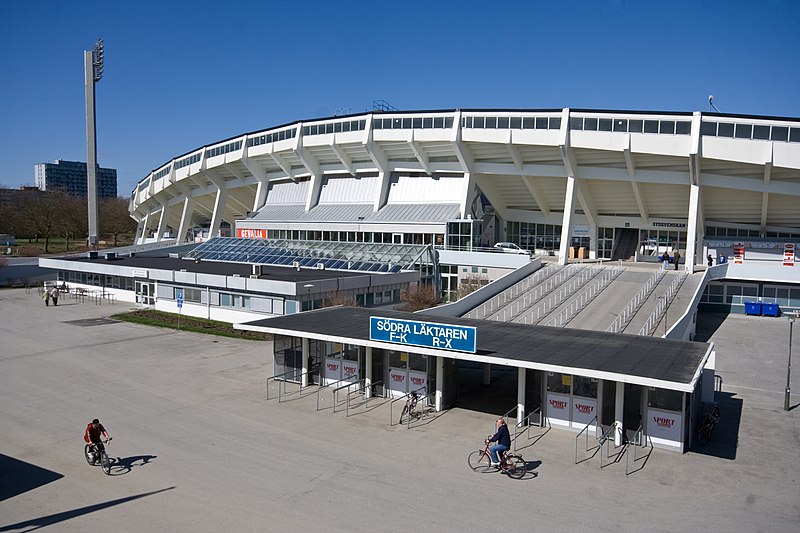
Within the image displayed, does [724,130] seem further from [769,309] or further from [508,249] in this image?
[508,249]

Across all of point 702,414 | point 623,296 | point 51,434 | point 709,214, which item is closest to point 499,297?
point 623,296

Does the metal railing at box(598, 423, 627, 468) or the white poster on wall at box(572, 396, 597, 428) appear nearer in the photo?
the metal railing at box(598, 423, 627, 468)

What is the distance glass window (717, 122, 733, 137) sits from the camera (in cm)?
3438

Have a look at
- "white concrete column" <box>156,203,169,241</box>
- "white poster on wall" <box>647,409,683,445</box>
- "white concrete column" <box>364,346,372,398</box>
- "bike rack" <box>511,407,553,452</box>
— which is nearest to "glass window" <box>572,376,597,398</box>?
"bike rack" <box>511,407,553,452</box>

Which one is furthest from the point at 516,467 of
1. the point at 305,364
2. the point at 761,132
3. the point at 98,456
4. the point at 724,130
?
the point at 724,130

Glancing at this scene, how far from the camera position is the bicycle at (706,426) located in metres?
15.9

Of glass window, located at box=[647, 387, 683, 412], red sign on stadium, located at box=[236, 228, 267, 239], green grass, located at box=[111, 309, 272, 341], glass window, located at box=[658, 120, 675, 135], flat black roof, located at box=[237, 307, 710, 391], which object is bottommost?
green grass, located at box=[111, 309, 272, 341]

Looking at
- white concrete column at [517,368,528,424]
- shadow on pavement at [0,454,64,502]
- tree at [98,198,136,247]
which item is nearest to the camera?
shadow on pavement at [0,454,64,502]

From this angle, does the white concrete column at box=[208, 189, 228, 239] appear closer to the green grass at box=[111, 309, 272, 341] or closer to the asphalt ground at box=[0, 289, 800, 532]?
the green grass at box=[111, 309, 272, 341]

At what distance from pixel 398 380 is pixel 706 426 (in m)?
9.06

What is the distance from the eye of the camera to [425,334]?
17.4 metres

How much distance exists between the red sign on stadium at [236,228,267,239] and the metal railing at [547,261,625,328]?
108 ft

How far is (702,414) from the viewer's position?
17266 mm

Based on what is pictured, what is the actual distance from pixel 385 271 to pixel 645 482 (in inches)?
1028
